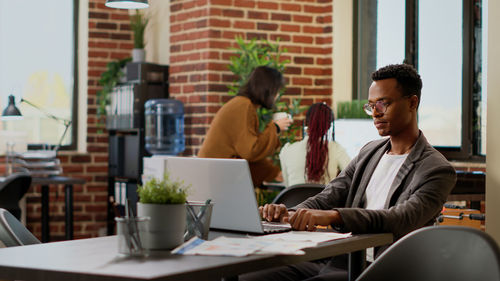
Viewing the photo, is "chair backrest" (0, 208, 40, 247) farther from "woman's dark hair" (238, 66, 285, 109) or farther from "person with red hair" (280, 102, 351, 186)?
"woman's dark hair" (238, 66, 285, 109)

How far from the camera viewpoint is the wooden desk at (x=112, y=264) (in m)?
1.48

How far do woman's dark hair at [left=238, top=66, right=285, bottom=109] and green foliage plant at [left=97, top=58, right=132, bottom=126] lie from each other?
1.98 m

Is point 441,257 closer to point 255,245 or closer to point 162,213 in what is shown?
point 255,245

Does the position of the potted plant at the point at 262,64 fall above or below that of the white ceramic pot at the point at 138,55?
below

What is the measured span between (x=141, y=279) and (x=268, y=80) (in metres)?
3.57

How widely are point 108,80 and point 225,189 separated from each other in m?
4.74

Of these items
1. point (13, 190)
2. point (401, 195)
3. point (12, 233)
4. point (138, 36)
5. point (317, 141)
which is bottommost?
point (13, 190)

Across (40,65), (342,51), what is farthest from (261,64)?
(40,65)

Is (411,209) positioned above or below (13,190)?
above

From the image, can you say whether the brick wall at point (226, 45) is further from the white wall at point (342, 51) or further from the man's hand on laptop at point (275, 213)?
the man's hand on laptop at point (275, 213)

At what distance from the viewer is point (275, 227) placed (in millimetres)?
2219

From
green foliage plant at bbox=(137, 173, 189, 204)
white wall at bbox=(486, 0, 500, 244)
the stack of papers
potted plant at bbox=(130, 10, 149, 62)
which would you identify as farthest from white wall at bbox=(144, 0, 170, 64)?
green foliage plant at bbox=(137, 173, 189, 204)

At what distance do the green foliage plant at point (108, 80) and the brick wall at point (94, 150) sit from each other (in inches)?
6.3

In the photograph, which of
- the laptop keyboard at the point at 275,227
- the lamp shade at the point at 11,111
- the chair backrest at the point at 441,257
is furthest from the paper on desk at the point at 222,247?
the lamp shade at the point at 11,111
